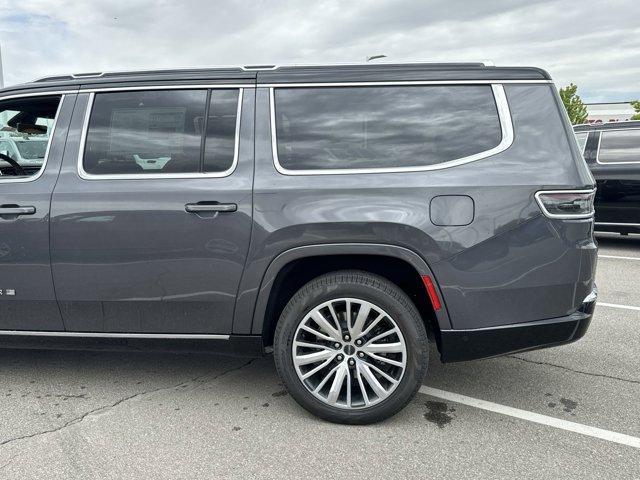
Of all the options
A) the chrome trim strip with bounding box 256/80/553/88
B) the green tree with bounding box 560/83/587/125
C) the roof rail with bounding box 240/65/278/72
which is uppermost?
the green tree with bounding box 560/83/587/125

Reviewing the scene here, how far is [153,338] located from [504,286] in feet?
6.35

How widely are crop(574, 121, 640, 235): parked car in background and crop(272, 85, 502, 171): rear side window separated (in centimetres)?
587

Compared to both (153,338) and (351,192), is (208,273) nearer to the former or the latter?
(153,338)

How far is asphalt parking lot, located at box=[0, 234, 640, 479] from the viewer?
2.52 metres

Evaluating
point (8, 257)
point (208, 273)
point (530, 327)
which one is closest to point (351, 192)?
point (208, 273)

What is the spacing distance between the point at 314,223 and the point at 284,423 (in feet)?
3.69

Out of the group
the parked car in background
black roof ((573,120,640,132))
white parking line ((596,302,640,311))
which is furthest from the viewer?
black roof ((573,120,640,132))

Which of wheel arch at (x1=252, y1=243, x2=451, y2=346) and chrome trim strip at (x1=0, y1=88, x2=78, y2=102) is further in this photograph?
chrome trim strip at (x1=0, y1=88, x2=78, y2=102)

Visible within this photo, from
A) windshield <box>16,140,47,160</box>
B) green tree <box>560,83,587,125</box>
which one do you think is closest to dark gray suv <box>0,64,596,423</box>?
windshield <box>16,140,47,160</box>

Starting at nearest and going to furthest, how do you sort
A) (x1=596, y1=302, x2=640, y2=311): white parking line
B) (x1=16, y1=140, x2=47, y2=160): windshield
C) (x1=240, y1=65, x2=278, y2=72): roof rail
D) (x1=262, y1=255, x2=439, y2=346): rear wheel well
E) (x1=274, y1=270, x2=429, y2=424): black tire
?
(x1=274, y1=270, x2=429, y2=424): black tire < (x1=262, y1=255, x2=439, y2=346): rear wheel well < (x1=240, y1=65, x2=278, y2=72): roof rail < (x1=16, y1=140, x2=47, y2=160): windshield < (x1=596, y1=302, x2=640, y2=311): white parking line

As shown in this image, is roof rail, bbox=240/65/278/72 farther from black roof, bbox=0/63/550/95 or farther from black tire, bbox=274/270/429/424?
black tire, bbox=274/270/429/424

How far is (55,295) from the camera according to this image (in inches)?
119

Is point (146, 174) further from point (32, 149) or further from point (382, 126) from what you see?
point (32, 149)

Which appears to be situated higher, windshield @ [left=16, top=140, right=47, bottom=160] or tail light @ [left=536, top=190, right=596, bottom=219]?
windshield @ [left=16, top=140, right=47, bottom=160]
